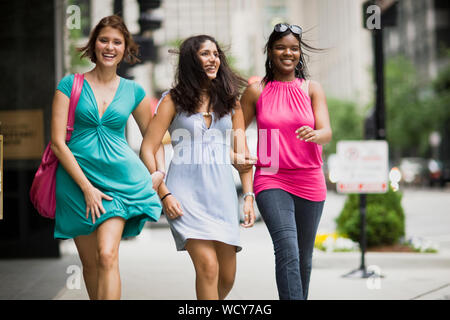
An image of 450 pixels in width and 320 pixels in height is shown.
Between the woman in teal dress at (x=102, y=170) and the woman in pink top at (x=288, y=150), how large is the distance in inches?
29.2

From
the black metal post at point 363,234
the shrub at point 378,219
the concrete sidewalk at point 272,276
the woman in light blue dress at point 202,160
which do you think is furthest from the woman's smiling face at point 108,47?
the shrub at point 378,219

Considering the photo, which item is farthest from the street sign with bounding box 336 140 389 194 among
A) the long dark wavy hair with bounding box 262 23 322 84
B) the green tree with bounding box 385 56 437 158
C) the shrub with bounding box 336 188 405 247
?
the green tree with bounding box 385 56 437 158

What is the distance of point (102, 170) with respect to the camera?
401 centimetres

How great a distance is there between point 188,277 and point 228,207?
387cm

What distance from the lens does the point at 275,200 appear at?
443 centimetres

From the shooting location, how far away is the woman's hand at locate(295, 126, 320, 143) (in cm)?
425

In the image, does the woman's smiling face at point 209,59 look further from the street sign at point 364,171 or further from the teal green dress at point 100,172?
the street sign at point 364,171

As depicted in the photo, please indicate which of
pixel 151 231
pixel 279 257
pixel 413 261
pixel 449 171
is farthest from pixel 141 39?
pixel 449 171

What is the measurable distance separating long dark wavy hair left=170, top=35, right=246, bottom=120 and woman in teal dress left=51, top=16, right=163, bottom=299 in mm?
287

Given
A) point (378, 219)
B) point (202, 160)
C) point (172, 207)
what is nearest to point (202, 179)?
point (202, 160)

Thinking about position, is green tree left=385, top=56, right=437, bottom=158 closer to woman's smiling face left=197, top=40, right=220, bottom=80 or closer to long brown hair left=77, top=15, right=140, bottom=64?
woman's smiling face left=197, top=40, right=220, bottom=80

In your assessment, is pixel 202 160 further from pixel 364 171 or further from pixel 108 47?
pixel 364 171

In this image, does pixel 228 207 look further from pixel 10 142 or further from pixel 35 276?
pixel 10 142

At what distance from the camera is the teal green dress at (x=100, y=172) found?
13.1ft
